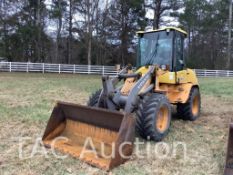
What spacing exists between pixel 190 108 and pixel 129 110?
226 centimetres

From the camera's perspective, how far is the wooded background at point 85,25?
30938 mm

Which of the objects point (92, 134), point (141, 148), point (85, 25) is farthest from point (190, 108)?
point (85, 25)

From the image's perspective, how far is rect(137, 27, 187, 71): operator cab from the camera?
6.45 m

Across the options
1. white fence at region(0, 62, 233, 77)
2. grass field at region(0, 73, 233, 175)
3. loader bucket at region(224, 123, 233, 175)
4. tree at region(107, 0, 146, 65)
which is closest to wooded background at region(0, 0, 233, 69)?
tree at region(107, 0, 146, 65)

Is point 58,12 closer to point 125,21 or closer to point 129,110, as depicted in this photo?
point 125,21

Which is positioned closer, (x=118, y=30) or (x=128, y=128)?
(x=128, y=128)

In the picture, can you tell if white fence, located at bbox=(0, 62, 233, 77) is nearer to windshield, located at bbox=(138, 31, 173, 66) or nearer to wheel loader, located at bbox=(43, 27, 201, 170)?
windshield, located at bbox=(138, 31, 173, 66)

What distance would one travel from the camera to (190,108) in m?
6.83

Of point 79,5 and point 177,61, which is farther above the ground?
point 79,5

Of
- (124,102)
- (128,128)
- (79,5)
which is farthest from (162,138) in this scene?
(79,5)

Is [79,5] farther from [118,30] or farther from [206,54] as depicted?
[206,54]

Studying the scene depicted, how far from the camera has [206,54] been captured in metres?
41.2

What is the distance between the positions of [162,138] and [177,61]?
6.83ft

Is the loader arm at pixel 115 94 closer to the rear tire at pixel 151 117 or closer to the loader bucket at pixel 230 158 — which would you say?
the rear tire at pixel 151 117
